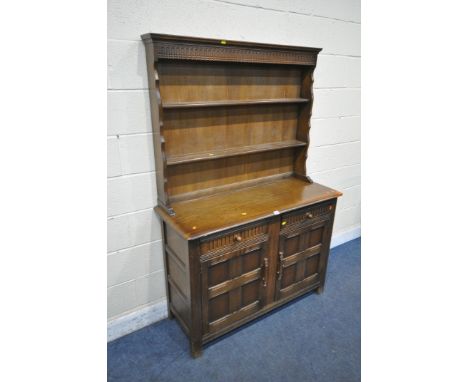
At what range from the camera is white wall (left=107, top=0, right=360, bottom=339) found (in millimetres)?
1646

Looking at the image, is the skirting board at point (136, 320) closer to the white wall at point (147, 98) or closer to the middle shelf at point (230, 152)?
the white wall at point (147, 98)

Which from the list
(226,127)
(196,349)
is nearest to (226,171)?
(226,127)

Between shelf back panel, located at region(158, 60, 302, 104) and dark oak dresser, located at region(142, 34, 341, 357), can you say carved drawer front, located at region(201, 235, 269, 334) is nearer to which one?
dark oak dresser, located at region(142, 34, 341, 357)

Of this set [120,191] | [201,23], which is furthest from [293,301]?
[201,23]

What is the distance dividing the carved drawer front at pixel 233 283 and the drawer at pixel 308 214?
0.19 m

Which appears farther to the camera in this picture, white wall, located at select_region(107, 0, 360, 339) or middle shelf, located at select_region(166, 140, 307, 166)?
middle shelf, located at select_region(166, 140, 307, 166)

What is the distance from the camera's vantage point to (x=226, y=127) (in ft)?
6.72

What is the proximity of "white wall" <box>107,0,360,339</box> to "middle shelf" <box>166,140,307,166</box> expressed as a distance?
0.55ft

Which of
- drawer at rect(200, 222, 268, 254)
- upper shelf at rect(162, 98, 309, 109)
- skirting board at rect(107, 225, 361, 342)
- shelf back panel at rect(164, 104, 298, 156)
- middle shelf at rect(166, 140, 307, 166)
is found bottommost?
skirting board at rect(107, 225, 361, 342)

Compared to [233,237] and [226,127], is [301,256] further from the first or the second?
[226,127]

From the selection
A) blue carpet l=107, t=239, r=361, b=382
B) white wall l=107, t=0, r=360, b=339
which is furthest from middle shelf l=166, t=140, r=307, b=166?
blue carpet l=107, t=239, r=361, b=382

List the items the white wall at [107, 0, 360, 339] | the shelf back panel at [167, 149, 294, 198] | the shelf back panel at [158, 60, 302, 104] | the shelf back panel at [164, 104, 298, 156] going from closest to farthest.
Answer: the white wall at [107, 0, 360, 339], the shelf back panel at [158, 60, 302, 104], the shelf back panel at [164, 104, 298, 156], the shelf back panel at [167, 149, 294, 198]

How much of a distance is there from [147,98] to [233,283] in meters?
1.21

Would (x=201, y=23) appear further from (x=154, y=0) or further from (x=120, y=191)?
(x=120, y=191)
